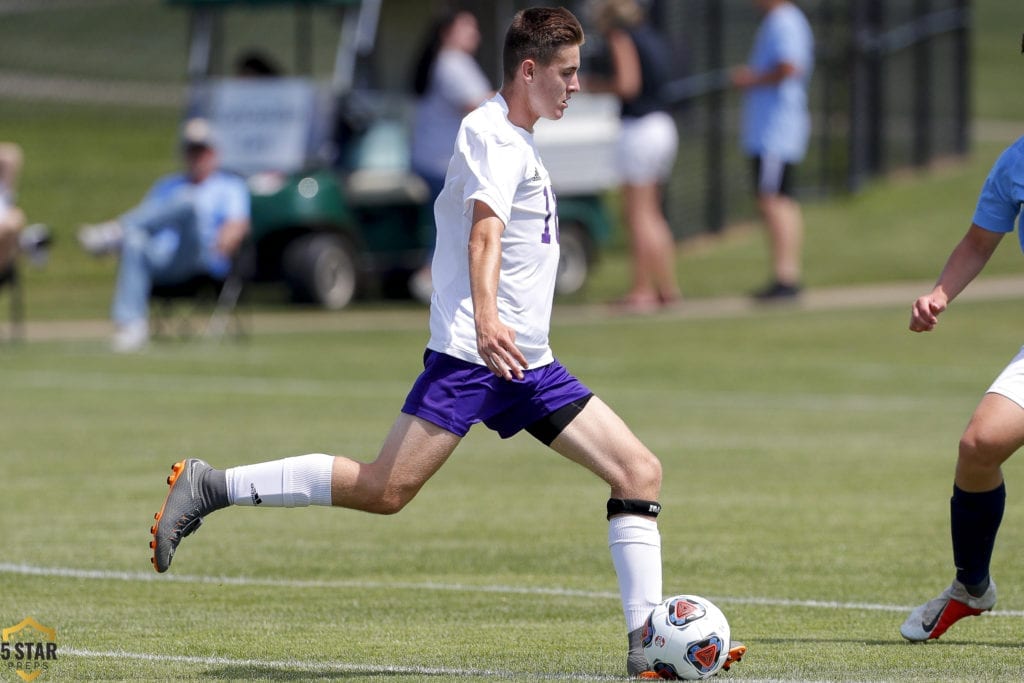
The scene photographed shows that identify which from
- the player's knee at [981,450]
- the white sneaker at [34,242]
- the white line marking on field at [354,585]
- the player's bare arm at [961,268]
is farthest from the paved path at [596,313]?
the player's knee at [981,450]

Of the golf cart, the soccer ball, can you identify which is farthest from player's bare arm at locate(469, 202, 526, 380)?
the golf cart

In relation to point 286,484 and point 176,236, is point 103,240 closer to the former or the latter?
point 176,236

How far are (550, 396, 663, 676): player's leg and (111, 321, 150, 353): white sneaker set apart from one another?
37.9 ft

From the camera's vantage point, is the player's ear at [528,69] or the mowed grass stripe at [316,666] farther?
the player's ear at [528,69]

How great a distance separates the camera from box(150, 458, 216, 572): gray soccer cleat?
5.92 meters

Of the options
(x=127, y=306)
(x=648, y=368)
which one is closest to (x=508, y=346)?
(x=648, y=368)

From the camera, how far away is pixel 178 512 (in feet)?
19.6

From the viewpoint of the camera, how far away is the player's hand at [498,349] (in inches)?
217

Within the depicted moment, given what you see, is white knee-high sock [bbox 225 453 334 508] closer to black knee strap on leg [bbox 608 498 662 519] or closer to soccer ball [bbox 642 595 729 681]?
black knee strap on leg [bbox 608 498 662 519]

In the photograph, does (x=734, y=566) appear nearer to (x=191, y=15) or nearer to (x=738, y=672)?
(x=738, y=672)

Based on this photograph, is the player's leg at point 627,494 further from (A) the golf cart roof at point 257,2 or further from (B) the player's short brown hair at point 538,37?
(A) the golf cart roof at point 257,2

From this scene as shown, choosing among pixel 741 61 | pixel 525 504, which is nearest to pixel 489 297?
pixel 525 504

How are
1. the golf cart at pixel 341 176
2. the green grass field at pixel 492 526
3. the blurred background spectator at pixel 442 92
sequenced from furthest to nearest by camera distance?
the golf cart at pixel 341 176, the blurred background spectator at pixel 442 92, the green grass field at pixel 492 526

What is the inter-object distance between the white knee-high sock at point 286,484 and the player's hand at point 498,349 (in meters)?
0.72
